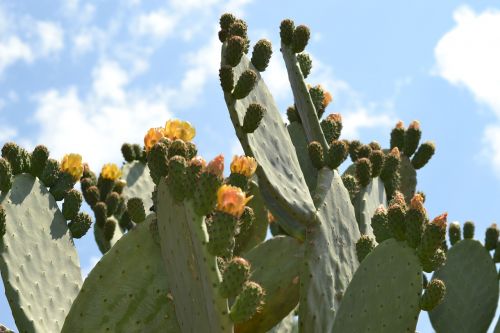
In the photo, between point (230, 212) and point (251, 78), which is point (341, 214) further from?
point (230, 212)

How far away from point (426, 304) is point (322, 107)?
5.15 feet

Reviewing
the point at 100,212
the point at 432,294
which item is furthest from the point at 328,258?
the point at 100,212

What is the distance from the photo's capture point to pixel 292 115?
191 inches

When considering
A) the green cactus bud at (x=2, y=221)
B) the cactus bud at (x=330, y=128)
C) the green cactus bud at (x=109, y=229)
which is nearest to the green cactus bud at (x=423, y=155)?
the cactus bud at (x=330, y=128)

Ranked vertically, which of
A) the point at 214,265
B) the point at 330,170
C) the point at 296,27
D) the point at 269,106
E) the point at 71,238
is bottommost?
the point at 214,265

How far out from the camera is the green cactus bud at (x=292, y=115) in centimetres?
481

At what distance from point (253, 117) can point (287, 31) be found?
0.79m

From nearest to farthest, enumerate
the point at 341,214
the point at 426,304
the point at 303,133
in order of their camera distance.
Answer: the point at 426,304
the point at 341,214
the point at 303,133

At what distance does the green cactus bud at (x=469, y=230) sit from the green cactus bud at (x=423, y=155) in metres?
0.50

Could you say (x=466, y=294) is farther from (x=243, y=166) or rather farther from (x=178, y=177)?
(x=178, y=177)

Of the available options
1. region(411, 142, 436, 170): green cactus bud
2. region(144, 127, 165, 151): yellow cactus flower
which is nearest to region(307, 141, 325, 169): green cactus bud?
region(411, 142, 436, 170): green cactus bud

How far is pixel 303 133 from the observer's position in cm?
475

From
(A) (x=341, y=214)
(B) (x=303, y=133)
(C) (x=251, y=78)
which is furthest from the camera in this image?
(B) (x=303, y=133)

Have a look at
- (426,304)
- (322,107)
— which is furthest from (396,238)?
(322,107)
